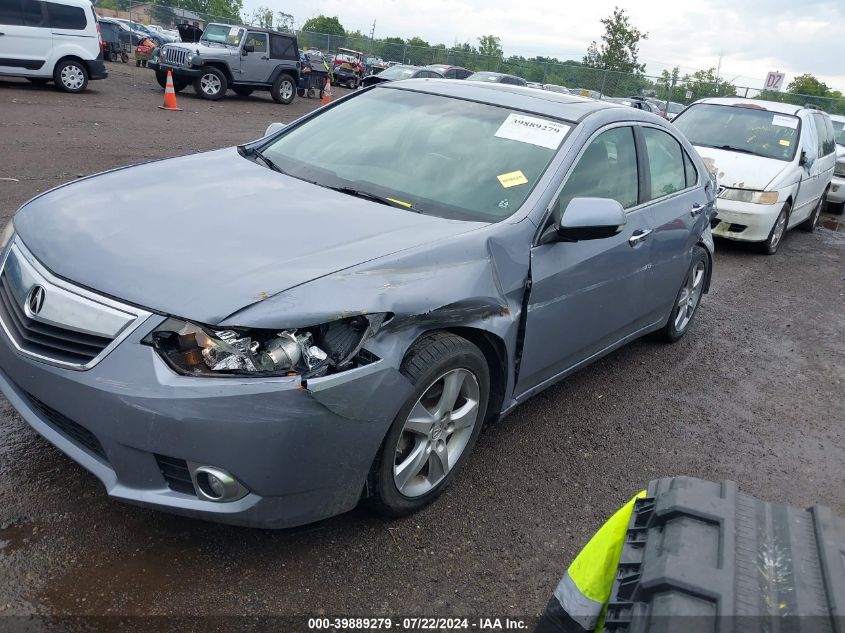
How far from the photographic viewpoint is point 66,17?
51.0 ft

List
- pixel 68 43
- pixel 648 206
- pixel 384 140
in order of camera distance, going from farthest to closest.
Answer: pixel 68 43, pixel 648 206, pixel 384 140

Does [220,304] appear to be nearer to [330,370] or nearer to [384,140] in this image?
[330,370]

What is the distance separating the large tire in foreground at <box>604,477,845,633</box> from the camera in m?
1.28

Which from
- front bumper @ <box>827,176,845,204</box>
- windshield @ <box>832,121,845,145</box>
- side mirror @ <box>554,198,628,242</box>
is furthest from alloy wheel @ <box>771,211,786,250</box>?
windshield @ <box>832,121,845,145</box>

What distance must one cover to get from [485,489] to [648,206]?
1.98 metres

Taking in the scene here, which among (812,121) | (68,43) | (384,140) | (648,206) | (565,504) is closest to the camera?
(565,504)

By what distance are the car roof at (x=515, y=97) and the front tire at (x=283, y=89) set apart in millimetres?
17549

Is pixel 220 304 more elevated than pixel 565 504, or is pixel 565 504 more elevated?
pixel 220 304

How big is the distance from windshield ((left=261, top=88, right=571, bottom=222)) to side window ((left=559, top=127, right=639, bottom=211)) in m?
0.17

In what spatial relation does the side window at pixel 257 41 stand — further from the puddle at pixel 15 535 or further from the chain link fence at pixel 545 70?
the puddle at pixel 15 535

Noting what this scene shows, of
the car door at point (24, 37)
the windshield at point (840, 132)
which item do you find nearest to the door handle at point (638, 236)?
the windshield at point (840, 132)

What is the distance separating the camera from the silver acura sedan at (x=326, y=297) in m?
2.24

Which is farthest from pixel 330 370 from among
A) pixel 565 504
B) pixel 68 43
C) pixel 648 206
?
pixel 68 43

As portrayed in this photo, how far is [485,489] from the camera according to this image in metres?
3.23
